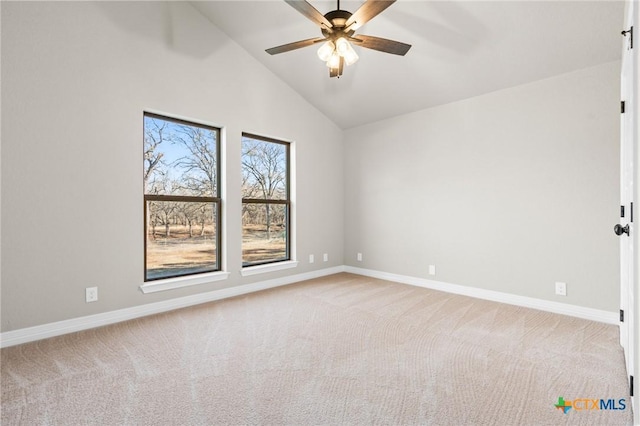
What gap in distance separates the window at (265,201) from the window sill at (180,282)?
46 cm

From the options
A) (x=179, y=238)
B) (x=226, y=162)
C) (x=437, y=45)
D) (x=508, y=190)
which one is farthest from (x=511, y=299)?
(x=179, y=238)

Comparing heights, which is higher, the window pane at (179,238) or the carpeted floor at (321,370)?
the window pane at (179,238)

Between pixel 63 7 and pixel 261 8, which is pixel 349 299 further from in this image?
pixel 63 7

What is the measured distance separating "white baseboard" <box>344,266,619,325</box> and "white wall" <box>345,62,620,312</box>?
62 mm

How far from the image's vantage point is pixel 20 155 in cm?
259

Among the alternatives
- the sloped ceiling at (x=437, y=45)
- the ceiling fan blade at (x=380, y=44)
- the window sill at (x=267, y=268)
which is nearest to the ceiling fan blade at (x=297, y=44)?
the ceiling fan blade at (x=380, y=44)

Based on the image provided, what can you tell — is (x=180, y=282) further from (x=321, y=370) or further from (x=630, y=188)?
(x=630, y=188)

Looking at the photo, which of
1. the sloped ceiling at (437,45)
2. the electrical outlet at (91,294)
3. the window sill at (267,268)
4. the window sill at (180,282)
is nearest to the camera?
the sloped ceiling at (437,45)

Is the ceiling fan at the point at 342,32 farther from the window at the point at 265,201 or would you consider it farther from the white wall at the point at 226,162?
the window at the point at 265,201

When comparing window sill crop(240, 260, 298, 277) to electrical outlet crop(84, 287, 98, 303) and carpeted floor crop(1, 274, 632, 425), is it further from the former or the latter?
electrical outlet crop(84, 287, 98, 303)

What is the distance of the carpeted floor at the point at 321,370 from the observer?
1.72 metres

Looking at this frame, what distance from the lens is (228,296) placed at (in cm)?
390

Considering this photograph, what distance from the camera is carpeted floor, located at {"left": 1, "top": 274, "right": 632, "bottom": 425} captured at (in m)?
1.72

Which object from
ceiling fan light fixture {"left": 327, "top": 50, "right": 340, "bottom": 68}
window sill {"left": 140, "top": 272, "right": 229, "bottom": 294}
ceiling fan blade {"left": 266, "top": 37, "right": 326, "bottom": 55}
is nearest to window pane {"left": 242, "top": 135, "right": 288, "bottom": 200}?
window sill {"left": 140, "top": 272, "right": 229, "bottom": 294}
